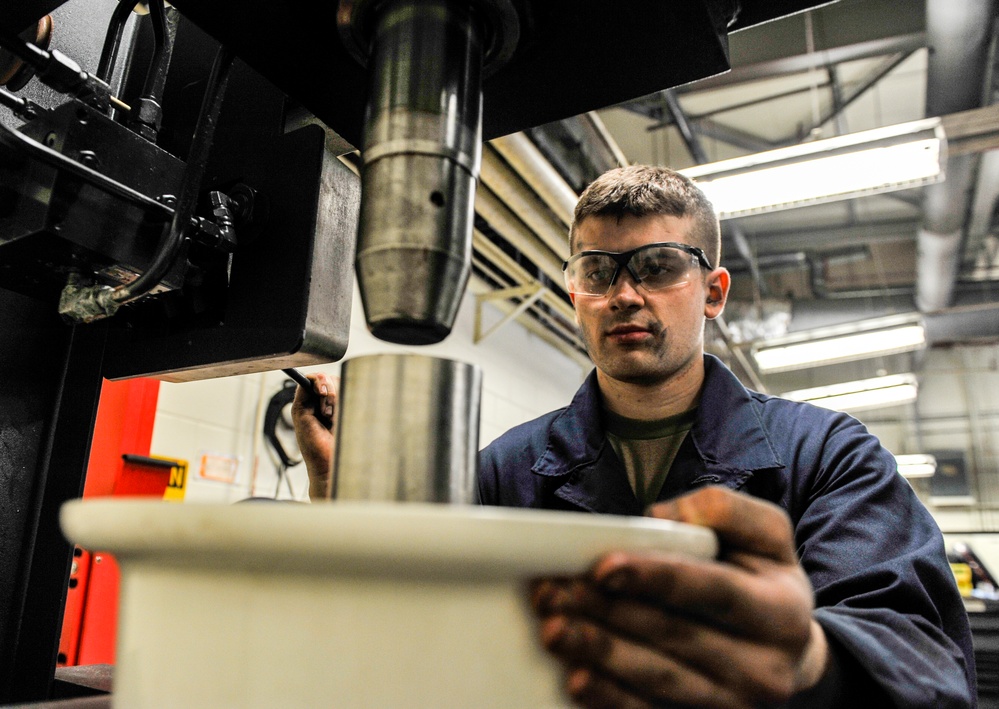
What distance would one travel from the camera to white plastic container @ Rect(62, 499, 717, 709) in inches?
9.5

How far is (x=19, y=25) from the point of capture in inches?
20.1

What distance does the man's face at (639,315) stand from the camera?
101cm

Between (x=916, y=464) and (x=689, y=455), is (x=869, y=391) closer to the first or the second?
(x=916, y=464)

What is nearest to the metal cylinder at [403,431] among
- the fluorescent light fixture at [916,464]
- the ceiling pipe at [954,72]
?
the ceiling pipe at [954,72]

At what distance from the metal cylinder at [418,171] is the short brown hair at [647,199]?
2.10ft

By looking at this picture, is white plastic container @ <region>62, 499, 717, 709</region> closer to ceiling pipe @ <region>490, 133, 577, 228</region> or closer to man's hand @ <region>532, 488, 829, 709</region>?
man's hand @ <region>532, 488, 829, 709</region>

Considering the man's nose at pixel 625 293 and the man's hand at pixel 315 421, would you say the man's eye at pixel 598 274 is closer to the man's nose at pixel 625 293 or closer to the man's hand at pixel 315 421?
the man's nose at pixel 625 293

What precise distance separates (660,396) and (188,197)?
0.70 metres

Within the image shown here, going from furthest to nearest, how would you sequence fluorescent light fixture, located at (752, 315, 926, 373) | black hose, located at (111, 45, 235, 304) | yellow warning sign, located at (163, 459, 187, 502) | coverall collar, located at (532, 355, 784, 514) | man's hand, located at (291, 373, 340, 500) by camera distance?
fluorescent light fixture, located at (752, 315, 926, 373)
yellow warning sign, located at (163, 459, 187, 502)
coverall collar, located at (532, 355, 784, 514)
man's hand, located at (291, 373, 340, 500)
black hose, located at (111, 45, 235, 304)

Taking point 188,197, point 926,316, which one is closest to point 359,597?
point 188,197

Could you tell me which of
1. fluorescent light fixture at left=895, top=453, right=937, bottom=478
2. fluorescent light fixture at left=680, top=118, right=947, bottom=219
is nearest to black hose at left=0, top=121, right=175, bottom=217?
fluorescent light fixture at left=680, top=118, right=947, bottom=219

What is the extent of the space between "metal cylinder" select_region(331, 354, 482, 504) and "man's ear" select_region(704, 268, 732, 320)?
2.86 ft

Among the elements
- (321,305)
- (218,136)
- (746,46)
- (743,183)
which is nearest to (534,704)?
(321,305)

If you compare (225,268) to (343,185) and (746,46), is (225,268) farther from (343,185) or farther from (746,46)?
(746,46)
